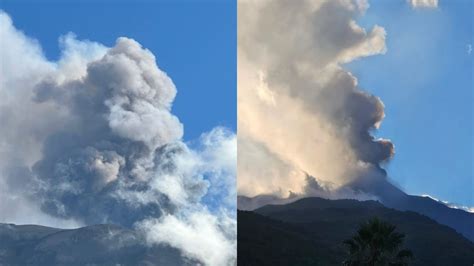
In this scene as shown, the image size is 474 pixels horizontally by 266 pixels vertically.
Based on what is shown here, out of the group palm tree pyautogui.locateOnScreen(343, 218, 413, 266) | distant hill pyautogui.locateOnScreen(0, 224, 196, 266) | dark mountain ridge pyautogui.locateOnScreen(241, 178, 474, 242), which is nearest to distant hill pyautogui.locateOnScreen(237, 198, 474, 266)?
dark mountain ridge pyautogui.locateOnScreen(241, 178, 474, 242)

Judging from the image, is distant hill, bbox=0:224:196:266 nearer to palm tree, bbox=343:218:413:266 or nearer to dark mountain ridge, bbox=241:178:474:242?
dark mountain ridge, bbox=241:178:474:242

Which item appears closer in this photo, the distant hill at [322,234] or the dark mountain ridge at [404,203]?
the distant hill at [322,234]

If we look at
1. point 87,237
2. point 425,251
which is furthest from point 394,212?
point 87,237

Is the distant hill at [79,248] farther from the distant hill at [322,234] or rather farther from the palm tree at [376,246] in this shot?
the palm tree at [376,246]

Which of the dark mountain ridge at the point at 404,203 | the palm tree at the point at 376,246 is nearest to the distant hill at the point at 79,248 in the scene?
the dark mountain ridge at the point at 404,203

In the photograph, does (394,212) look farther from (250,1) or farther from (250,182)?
(250,1)

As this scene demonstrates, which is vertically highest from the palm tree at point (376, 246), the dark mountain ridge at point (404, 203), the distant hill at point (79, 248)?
the dark mountain ridge at point (404, 203)

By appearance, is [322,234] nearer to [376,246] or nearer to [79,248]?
[79,248]
